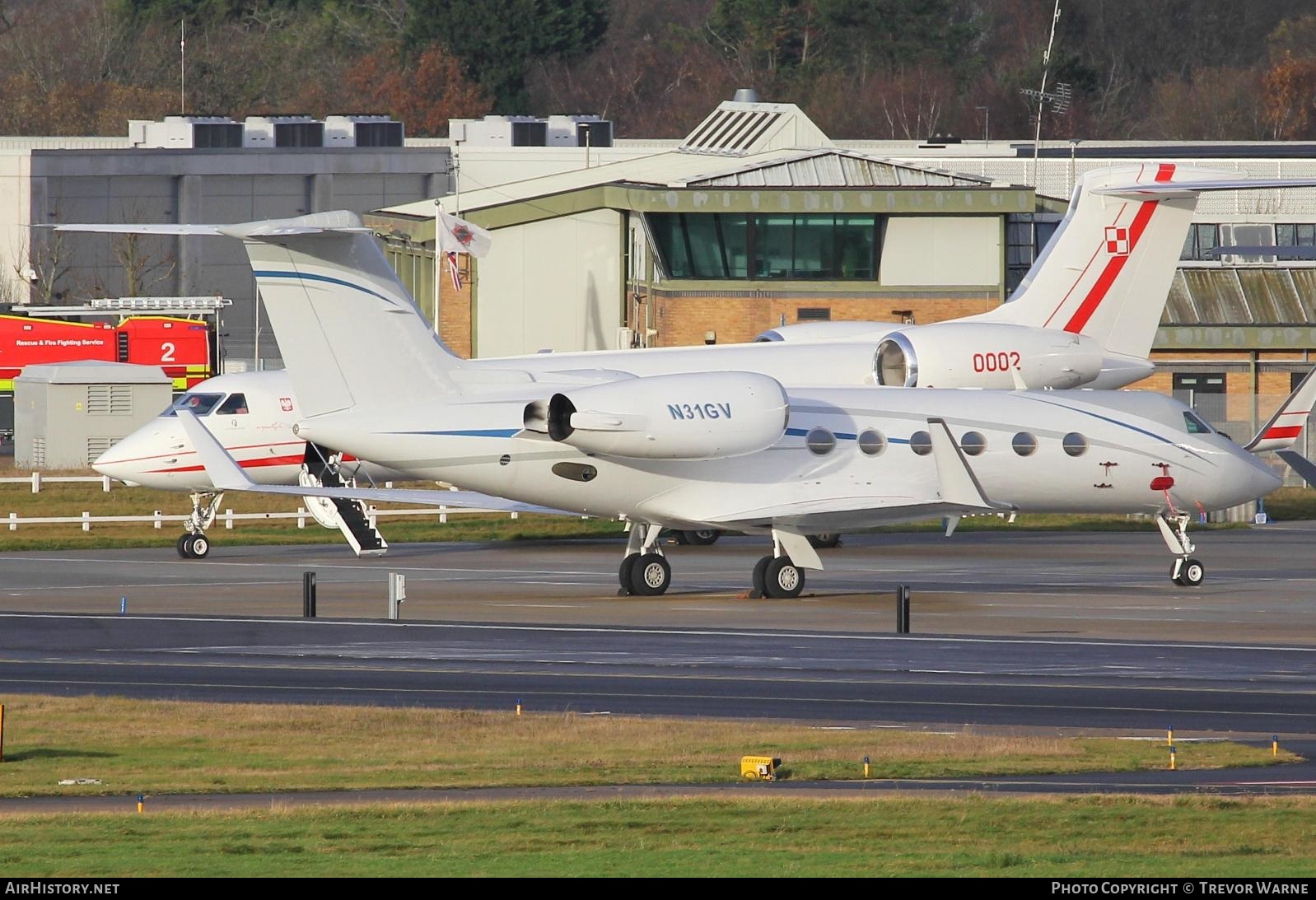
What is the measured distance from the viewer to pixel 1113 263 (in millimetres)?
39375

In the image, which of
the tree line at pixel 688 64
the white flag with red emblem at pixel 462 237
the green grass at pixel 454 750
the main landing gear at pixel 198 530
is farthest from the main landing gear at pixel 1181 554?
the tree line at pixel 688 64

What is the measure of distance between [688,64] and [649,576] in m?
117

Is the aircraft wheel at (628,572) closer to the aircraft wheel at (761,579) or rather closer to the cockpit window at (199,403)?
the aircraft wheel at (761,579)

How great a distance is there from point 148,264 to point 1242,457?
230ft

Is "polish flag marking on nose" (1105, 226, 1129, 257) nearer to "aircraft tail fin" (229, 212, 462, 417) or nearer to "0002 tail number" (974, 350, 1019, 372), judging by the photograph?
"0002 tail number" (974, 350, 1019, 372)

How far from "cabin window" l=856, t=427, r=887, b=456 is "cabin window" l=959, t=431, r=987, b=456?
5.02ft

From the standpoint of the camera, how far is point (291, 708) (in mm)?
21266

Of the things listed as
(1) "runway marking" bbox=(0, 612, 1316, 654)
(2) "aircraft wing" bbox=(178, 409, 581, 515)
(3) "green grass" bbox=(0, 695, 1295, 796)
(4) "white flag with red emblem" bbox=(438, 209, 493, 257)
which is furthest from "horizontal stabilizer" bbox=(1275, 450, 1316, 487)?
(4) "white flag with red emblem" bbox=(438, 209, 493, 257)

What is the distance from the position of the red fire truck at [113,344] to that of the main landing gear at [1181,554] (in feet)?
139

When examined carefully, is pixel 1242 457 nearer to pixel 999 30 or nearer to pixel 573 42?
pixel 573 42

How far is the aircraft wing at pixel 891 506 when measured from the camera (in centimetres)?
3066

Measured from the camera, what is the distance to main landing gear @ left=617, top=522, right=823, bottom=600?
31.5 m

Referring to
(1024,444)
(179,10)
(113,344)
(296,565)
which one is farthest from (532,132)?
(1024,444)

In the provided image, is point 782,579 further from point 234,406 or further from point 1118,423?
point 234,406
